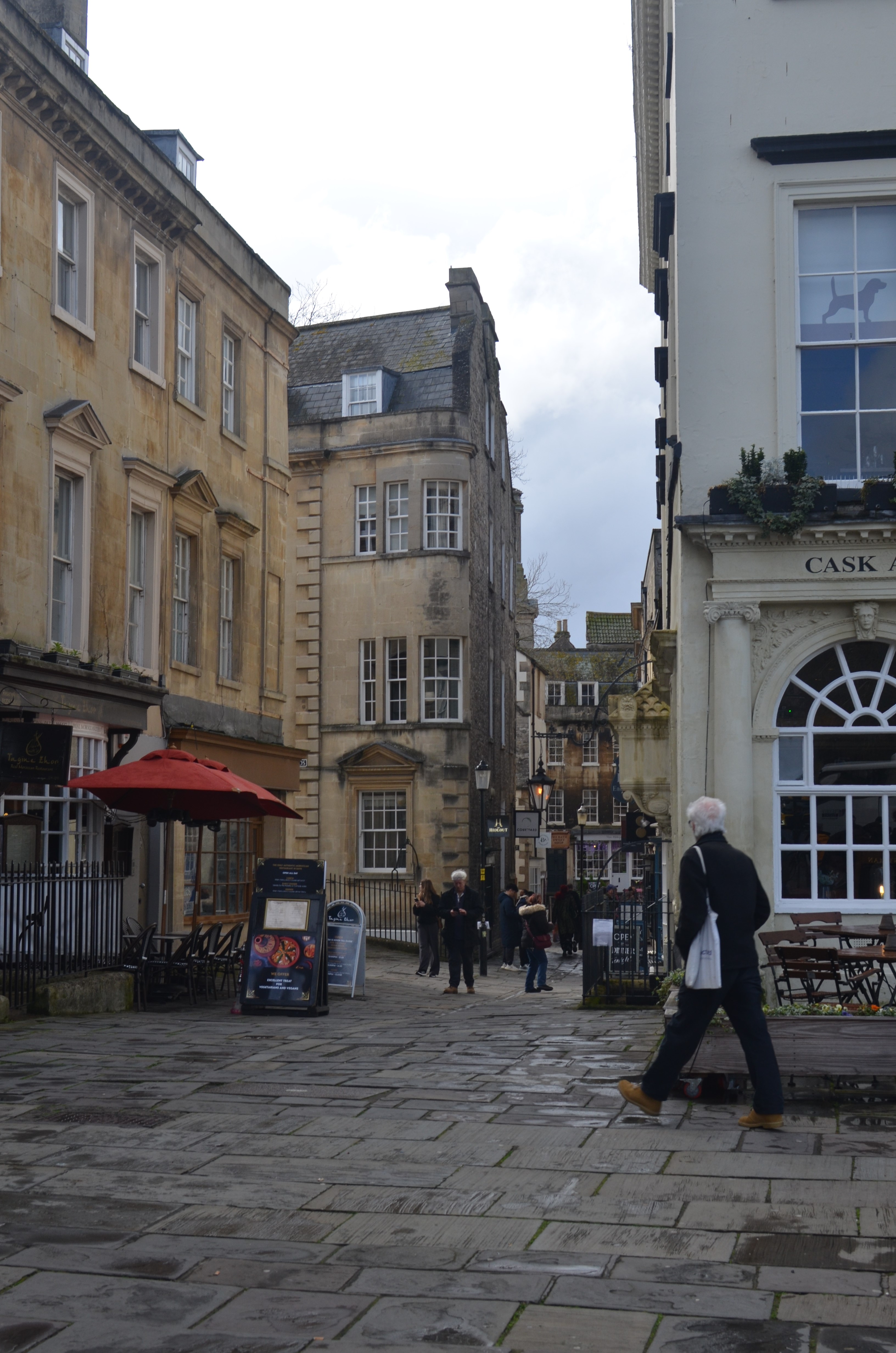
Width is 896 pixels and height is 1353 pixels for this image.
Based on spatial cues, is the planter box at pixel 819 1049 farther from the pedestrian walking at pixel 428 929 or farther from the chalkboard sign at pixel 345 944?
the pedestrian walking at pixel 428 929

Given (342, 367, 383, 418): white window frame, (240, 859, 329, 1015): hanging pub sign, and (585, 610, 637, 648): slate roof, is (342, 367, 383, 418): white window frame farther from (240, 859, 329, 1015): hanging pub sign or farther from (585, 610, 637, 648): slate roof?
(585, 610, 637, 648): slate roof

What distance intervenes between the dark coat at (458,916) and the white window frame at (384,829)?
38.5 feet

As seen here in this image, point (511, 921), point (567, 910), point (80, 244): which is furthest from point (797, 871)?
point (567, 910)

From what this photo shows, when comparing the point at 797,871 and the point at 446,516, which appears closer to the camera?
the point at 797,871

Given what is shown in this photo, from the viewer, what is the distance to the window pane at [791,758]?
43.1 feet

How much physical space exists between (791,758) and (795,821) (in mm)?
555

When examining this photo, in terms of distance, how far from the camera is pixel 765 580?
1292cm

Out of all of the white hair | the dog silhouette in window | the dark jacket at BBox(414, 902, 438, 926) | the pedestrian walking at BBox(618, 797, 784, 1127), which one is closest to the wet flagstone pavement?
the pedestrian walking at BBox(618, 797, 784, 1127)

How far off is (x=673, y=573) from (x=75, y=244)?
28.0 ft

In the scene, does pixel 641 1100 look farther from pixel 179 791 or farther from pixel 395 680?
pixel 395 680

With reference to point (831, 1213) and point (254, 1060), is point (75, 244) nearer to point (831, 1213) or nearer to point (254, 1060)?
point (254, 1060)

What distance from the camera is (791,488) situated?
1273 cm

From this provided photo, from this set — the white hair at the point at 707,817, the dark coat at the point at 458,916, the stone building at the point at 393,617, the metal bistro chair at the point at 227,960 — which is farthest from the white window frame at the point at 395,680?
the white hair at the point at 707,817

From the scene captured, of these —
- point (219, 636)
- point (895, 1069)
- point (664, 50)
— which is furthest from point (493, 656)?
point (895, 1069)
